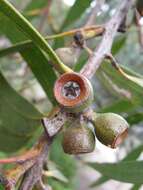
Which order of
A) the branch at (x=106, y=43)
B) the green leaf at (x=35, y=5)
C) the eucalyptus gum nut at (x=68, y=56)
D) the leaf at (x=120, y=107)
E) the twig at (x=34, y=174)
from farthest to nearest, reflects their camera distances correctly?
the green leaf at (x=35, y=5)
the leaf at (x=120, y=107)
the eucalyptus gum nut at (x=68, y=56)
the branch at (x=106, y=43)
the twig at (x=34, y=174)

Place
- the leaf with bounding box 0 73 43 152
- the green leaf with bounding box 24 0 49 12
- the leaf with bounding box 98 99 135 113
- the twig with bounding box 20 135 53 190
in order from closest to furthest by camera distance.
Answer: the twig with bounding box 20 135 53 190, the leaf with bounding box 0 73 43 152, the leaf with bounding box 98 99 135 113, the green leaf with bounding box 24 0 49 12

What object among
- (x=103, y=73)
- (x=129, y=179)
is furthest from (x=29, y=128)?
(x=129, y=179)

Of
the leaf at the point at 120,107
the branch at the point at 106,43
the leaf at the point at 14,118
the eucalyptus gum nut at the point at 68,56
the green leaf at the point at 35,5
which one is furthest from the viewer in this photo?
the green leaf at the point at 35,5

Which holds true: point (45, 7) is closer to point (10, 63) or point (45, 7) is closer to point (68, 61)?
point (68, 61)

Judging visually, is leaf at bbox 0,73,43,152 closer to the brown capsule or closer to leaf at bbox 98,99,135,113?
leaf at bbox 98,99,135,113

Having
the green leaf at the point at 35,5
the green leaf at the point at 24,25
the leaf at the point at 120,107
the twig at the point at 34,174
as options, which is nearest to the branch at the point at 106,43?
the green leaf at the point at 24,25

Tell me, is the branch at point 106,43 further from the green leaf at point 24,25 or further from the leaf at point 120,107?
the leaf at point 120,107

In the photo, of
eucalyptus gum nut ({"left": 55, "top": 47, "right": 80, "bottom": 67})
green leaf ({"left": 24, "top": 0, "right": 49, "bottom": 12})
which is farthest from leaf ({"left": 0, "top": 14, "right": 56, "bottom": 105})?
green leaf ({"left": 24, "top": 0, "right": 49, "bottom": 12})
